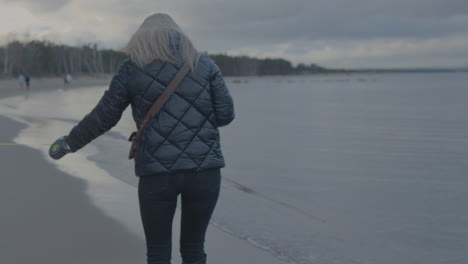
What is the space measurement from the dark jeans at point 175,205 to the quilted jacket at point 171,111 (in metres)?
0.06

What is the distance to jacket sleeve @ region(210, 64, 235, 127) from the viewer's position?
2.88 meters

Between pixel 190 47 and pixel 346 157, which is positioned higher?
pixel 190 47

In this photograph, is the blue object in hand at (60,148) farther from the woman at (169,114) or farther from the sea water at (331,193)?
the sea water at (331,193)

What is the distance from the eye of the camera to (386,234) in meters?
A: 6.47

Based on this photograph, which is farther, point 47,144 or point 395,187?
point 47,144

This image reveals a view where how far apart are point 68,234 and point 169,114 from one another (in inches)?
117

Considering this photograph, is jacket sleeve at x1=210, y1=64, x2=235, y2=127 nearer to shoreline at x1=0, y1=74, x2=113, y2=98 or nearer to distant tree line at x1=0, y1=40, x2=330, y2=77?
shoreline at x1=0, y1=74, x2=113, y2=98

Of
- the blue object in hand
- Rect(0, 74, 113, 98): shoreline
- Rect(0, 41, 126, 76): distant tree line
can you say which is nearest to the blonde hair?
the blue object in hand

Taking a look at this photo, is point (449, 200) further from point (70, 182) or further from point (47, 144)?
point (47, 144)

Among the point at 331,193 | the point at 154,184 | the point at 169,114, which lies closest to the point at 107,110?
the point at 169,114

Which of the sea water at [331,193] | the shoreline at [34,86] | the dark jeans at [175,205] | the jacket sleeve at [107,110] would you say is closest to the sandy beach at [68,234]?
the sea water at [331,193]

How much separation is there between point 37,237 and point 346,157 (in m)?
9.42

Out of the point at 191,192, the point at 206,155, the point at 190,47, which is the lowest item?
the point at 191,192

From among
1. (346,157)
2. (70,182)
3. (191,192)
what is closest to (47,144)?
(70,182)
